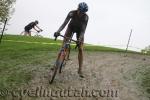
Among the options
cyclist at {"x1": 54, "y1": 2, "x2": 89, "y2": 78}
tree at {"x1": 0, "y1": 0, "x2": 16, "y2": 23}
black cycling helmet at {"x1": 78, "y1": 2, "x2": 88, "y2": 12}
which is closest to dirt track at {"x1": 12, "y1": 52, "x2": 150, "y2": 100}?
cyclist at {"x1": 54, "y1": 2, "x2": 89, "y2": 78}

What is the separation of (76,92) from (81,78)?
1.74m

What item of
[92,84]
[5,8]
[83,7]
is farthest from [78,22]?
[5,8]

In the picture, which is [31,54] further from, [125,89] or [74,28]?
[125,89]

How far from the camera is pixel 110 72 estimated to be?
14344mm

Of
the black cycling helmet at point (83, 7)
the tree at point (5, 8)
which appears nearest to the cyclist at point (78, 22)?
the black cycling helmet at point (83, 7)

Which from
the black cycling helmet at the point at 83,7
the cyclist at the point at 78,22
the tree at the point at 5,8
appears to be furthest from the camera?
the tree at the point at 5,8

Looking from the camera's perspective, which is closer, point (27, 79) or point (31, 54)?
point (27, 79)

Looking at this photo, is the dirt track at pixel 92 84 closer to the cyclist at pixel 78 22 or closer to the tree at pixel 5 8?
the cyclist at pixel 78 22

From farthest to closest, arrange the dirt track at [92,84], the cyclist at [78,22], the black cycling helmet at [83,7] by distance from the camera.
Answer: the cyclist at [78,22]
the black cycling helmet at [83,7]
the dirt track at [92,84]

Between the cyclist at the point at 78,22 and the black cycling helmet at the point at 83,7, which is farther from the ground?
the black cycling helmet at the point at 83,7

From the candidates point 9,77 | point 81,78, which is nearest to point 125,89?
point 81,78

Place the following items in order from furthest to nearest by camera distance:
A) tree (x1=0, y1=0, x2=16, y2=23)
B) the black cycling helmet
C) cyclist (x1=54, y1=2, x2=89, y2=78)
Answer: tree (x1=0, y1=0, x2=16, y2=23) < cyclist (x1=54, y1=2, x2=89, y2=78) < the black cycling helmet

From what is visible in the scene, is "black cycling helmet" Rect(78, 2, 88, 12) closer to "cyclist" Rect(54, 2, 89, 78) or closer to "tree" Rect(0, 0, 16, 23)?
"cyclist" Rect(54, 2, 89, 78)

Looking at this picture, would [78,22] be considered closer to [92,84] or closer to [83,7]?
[83,7]
